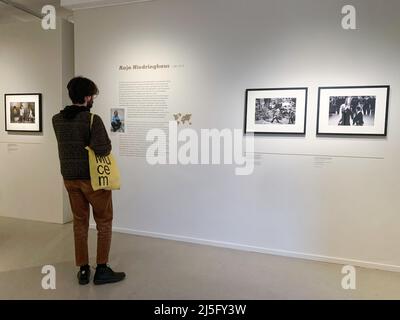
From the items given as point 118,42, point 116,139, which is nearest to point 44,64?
point 118,42

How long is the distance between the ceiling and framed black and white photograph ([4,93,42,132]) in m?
1.37

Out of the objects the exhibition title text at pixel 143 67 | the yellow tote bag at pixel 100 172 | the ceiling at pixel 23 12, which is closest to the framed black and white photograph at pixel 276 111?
the exhibition title text at pixel 143 67

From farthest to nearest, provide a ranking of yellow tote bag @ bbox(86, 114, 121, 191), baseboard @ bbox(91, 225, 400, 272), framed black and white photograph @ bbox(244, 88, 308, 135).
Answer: framed black and white photograph @ bbox(244, 88, 308, 135), baseboard @ bbox(91, 225, 400, 272), yellow tote bag @ bbox(86, 114, 121, 191)

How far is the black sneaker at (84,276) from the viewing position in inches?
101

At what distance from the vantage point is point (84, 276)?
2.58 meters

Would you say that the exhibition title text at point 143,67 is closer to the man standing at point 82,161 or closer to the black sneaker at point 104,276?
the man standing at point 82,161

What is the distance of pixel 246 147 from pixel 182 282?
1520 millimetres

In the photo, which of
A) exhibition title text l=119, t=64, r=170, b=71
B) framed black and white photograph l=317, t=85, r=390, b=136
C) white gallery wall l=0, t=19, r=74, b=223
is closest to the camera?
framed black and white photograph l=317, t=85, r=390, b=136

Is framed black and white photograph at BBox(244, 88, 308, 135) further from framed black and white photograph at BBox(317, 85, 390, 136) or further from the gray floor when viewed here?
the gray floor

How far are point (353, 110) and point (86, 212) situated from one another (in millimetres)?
2590

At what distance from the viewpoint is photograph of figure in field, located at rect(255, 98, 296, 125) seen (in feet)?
10.3

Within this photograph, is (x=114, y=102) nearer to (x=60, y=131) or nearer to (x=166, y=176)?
(x=166, y=176)

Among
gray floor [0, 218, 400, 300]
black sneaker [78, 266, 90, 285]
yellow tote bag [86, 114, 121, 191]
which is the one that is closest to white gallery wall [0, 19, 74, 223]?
gray floor [0, 218, 400, 300]

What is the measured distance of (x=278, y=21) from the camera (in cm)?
311
